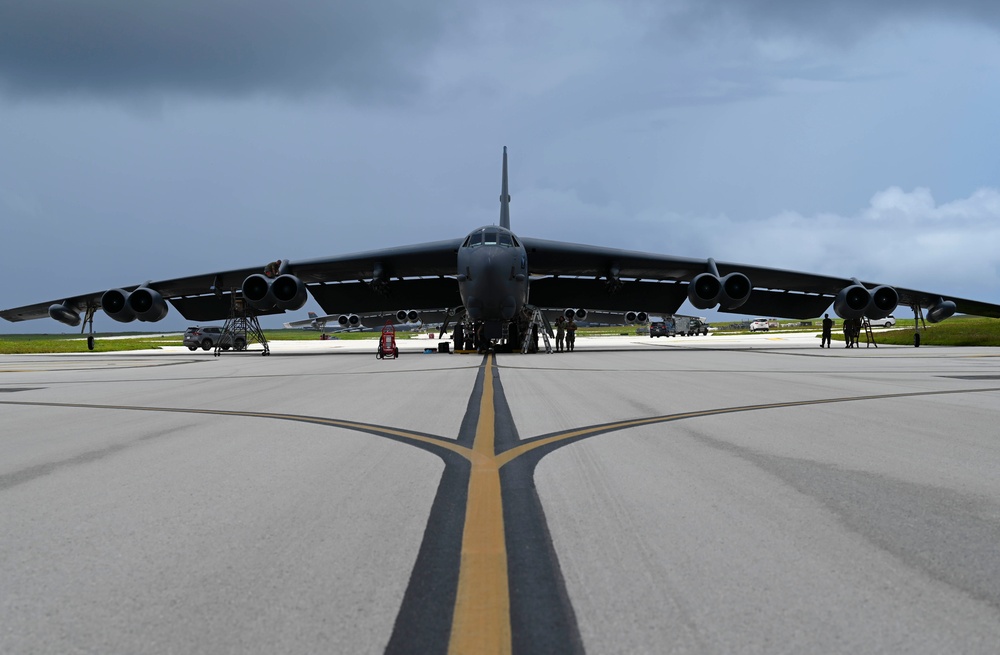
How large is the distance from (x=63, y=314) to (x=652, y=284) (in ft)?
80.8

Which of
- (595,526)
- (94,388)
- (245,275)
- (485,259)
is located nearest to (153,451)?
(595,526)

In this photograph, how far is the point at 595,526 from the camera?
3201 millimetres

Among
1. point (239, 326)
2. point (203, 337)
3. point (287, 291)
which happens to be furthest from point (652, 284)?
point (203, 337)

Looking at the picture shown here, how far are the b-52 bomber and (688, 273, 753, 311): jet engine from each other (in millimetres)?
35

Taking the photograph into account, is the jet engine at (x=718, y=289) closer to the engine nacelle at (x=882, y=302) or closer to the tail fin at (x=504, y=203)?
the engine nacelle at (x=882, y=302)

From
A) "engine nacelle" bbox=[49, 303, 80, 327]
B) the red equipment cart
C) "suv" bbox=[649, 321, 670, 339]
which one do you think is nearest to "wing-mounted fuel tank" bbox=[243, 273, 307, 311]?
the red equipment cart

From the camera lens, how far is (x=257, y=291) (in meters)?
25.5

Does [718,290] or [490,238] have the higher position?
[490,238]

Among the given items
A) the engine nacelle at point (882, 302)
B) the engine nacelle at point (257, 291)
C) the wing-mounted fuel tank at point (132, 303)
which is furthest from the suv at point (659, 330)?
the wing-mounted fuel tank at point (132, 303)

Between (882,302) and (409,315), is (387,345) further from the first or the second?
(882,302)

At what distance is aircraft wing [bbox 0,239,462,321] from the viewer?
2700 centimetres

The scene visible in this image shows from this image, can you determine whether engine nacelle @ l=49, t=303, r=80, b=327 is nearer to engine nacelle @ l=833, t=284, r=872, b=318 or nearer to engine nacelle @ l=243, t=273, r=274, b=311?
engine nacelle @ l=243, t=273, r=274, b=311

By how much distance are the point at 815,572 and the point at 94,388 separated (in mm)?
12376

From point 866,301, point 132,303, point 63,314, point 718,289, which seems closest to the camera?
point 718,289
